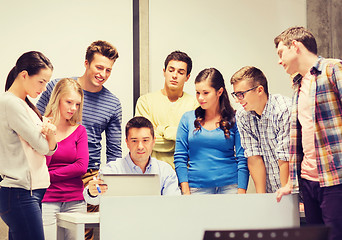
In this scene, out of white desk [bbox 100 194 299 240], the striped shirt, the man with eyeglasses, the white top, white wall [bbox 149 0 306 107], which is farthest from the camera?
white wall [bbox 149 0 306 107]

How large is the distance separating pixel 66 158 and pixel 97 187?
0.67m

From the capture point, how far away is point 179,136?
11.0ft

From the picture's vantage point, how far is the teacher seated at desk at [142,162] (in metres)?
2.89

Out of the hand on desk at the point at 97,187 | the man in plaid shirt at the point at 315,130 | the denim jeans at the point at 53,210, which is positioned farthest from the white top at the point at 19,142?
the man in plaid shirt at the point at 315,130

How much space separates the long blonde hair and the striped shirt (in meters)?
0.19

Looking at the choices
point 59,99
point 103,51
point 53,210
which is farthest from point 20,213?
point 103,51

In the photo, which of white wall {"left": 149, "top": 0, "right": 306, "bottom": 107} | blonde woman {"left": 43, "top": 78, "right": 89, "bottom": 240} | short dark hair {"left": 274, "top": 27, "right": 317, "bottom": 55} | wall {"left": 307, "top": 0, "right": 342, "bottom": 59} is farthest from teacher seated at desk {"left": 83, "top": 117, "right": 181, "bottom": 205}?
wall {"left": 307, "top": 0, "right": 342, "bottom": 59}

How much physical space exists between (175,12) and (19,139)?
230cm

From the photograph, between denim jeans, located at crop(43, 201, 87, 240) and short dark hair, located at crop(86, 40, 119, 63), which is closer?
denim jeans, located at crop(43, 201, 87, 240)

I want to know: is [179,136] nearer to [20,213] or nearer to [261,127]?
[261,127]

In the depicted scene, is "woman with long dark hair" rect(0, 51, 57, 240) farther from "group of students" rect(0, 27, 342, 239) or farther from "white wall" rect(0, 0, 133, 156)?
"white wall" rect(0, 0, 133, 156)

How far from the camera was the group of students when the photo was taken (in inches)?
94.8

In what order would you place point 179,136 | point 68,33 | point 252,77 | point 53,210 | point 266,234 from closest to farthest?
1. point 266,234
2. point 53,210
3. point 252,77
4. point 179,136
5. point 68,33

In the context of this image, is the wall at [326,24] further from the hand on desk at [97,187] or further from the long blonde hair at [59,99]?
the hand on desk at [97,187]
